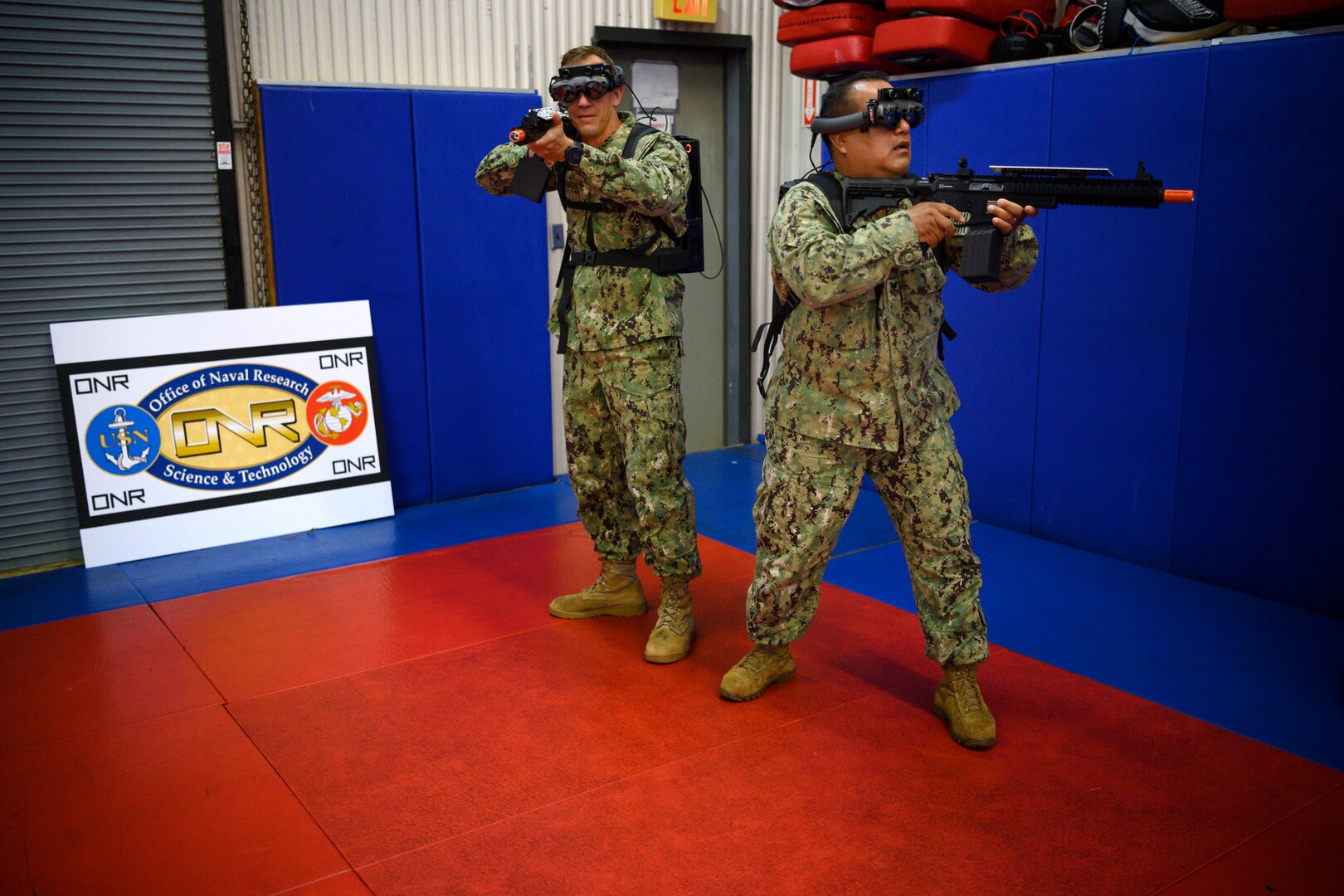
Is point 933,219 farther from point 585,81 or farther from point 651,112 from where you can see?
point 651,112

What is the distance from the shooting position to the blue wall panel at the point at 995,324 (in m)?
5.04

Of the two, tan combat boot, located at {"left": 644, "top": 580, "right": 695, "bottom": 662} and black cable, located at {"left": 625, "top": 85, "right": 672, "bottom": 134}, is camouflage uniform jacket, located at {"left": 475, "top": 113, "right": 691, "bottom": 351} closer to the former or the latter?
tan combat boot, located at {"left": 644, "top": 580, "right": 695, "bottom": 662}

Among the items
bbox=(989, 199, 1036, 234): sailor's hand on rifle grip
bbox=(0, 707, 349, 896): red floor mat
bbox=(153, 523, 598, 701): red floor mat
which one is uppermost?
bbox=(989, 199, 1036, 234): sailor's hand on rifle grip

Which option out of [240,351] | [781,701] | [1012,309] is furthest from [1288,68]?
[240,351]

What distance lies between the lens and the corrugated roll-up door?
183 inches

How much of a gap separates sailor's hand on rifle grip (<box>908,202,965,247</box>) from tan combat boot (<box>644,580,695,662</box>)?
160cm

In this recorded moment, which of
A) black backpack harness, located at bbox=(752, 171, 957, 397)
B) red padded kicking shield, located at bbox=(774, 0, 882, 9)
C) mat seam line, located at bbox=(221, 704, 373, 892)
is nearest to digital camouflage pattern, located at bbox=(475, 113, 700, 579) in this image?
black backpack harness, located at bbox=(752, 171, 957, 397)

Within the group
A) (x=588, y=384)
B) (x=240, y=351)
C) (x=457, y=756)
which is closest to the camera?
(x=457, y=756)

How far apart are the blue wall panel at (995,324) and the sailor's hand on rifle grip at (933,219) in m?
2.35

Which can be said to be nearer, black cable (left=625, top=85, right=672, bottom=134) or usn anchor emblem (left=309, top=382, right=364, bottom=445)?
usn anchor emblem (left=309, top=382, right=364, bottom=445)

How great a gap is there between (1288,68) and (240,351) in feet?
15.4

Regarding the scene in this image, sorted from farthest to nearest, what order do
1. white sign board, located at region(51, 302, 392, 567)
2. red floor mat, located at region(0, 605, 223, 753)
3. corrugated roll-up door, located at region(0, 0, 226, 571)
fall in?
1. white sign board, located at region(51, 302, 392, 567)
2. corrugated roll-up door, located at region(0, 0, 226, 571)
3. red floor mat, located at region(0, 605, 223, 753)

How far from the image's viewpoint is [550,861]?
2.62 m

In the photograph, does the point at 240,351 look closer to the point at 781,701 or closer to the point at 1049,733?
the point at 781,701
